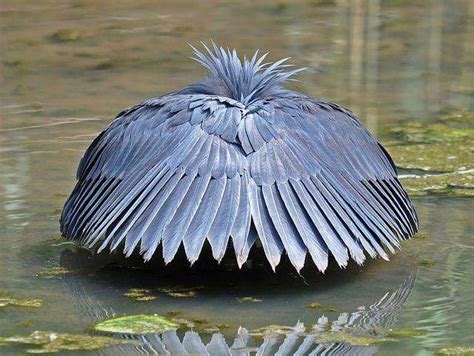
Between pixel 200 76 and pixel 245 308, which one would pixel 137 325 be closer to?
pixel 245 308

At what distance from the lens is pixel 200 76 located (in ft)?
26.7

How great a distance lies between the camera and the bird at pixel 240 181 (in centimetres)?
396

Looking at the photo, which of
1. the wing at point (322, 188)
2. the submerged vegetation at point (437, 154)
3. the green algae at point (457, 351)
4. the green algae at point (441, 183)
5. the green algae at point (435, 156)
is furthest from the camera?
the green algae at point (435, 156)

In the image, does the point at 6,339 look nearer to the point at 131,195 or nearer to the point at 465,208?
the point at 131,195

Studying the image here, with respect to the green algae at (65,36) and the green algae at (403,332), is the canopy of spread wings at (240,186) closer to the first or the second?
the green algae at (403,332)

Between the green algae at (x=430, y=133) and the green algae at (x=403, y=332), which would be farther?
the green algae at (x=430, y=133)

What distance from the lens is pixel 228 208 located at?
399cm

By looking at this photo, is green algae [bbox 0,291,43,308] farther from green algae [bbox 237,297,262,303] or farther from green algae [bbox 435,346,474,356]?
green algae [bbox 435,346,474,356]

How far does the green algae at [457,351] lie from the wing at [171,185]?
0.73 meters

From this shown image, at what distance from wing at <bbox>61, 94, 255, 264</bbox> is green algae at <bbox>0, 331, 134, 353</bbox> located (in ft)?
1.23

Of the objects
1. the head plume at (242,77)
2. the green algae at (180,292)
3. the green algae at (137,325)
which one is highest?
the head plume at (242,77)

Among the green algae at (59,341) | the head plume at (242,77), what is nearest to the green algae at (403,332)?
the green algae at (59,341)

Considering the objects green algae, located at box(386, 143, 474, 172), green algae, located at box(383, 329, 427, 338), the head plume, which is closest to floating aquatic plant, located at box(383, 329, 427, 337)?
green algae, located at box(383, 329, 427, 338)

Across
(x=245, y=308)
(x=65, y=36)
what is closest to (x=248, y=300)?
(x=245, y=308)
